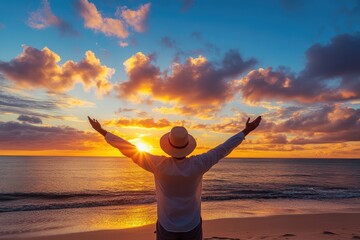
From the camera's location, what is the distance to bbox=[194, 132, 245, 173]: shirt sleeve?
2.89 meters

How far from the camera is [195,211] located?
3.03 meters

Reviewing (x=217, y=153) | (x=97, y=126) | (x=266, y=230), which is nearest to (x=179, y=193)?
(x=217, y=153)

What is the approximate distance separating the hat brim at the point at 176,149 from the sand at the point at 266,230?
26.1 ft

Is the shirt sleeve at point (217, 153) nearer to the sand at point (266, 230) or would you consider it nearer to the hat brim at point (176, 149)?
the hat brim at point (176, 149)

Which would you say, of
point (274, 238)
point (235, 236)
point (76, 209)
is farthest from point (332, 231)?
point (76, 209)

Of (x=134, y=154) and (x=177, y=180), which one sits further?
(x=134, y=154)

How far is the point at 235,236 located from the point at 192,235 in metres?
8.37

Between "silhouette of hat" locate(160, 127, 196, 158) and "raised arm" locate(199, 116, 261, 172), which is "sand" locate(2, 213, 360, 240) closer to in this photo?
"raised arm" locate(199, 116, 261, 172)

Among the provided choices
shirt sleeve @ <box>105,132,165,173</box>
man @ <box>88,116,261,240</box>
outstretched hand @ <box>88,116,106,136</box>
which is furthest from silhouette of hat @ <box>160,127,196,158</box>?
outstretched hand @ <box>88,116,106,136</box>

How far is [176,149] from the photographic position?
9.70 feet

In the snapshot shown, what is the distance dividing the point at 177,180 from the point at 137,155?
445mm

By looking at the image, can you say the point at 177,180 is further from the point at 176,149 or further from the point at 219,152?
the point at 219,152

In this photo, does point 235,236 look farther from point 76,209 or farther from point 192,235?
point 76,209

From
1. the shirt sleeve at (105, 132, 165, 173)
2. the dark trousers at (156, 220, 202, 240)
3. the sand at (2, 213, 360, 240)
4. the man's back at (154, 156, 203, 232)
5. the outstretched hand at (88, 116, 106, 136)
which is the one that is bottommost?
the sand at (2, 213, 360, 240)
